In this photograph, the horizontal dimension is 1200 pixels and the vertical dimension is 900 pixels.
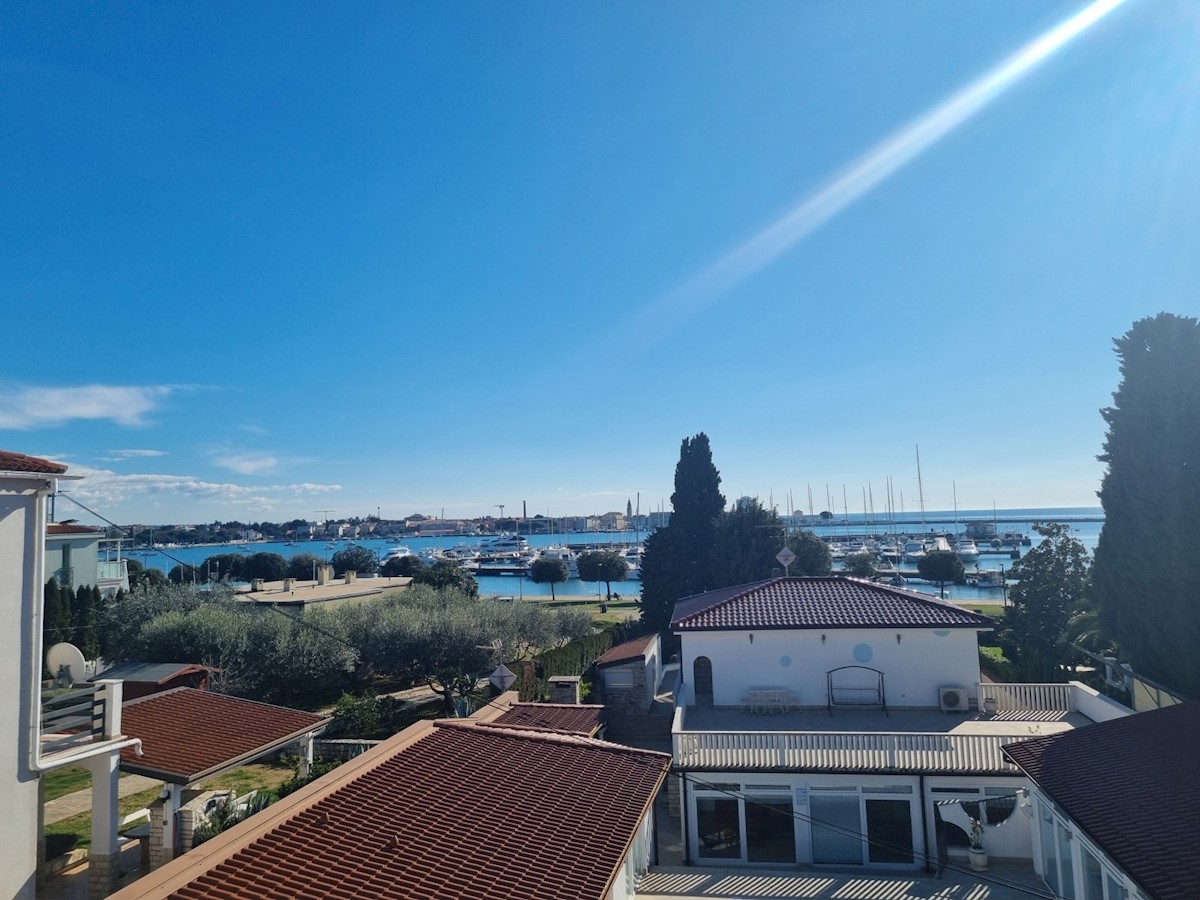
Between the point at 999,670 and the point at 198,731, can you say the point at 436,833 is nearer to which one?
the point at 198,731

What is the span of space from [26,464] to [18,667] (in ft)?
7.51

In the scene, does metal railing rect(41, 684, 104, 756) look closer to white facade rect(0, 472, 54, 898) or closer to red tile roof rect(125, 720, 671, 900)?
white facade rect(0, 472, 54, 898)

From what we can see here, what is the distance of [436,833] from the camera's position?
7.35 meters

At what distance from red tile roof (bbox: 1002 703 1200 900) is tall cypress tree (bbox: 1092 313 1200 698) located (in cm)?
373

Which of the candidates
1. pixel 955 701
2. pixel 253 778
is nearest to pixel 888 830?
pixel 955 701

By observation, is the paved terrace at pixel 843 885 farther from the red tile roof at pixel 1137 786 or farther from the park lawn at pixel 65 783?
the park lawn at pixel 65 783

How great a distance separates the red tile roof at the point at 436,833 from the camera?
6.24 m

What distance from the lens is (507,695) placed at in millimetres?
17609

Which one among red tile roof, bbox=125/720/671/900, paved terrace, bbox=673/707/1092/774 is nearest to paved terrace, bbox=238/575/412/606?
paved terrace, bbox=673/707/1092/774

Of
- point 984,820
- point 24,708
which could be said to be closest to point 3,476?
point 24,708

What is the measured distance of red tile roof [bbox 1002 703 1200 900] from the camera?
7.66 meters

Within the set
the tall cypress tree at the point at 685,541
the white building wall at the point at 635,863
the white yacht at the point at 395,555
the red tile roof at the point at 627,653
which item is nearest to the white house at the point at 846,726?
the white building wall at the point at 635,863

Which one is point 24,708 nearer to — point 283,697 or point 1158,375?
point 283,697

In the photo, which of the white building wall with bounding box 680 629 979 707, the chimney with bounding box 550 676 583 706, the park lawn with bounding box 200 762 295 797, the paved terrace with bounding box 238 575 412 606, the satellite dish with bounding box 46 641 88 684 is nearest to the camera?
the satellite dish with bounding box 46 641 88 684
